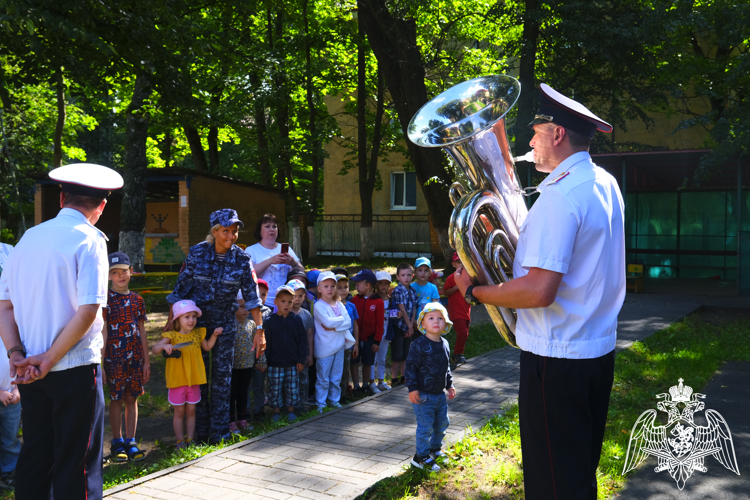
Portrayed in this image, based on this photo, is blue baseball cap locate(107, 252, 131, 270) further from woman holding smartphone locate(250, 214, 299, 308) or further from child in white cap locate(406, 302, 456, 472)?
child in white cap locate(406, 302, 456, 472)

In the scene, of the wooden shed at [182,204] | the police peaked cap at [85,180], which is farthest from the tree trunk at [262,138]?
the police peaked cap at [85,180]

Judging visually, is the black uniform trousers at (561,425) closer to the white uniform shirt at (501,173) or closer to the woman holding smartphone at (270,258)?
the white uniform shirt at (501,173)

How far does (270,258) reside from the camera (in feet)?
21.5

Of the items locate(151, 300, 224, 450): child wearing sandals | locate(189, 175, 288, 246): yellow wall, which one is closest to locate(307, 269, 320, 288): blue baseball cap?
locate(151, 300, 224, 450): child wearing sandals

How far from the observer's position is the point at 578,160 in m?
2.65

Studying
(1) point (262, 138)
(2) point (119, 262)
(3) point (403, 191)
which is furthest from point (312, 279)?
(3) point (403, 191)

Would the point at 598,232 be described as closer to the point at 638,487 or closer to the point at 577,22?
the point at 638,487

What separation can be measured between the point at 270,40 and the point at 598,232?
20.3m

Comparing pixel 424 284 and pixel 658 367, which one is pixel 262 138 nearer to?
pixel 424 284

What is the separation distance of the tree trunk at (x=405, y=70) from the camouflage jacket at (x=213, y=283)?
305 inches

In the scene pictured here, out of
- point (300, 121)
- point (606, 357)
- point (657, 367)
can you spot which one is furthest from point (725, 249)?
point (606, 357)

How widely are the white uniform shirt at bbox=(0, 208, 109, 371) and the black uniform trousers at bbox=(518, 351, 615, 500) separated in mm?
2159

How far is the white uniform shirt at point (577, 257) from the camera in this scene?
2.47 metres

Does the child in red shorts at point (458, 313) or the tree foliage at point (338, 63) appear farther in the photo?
the tree foliage at point (338, 63)
